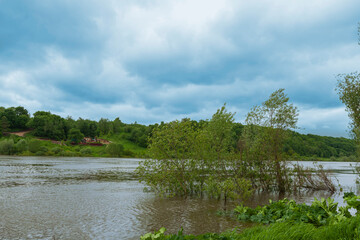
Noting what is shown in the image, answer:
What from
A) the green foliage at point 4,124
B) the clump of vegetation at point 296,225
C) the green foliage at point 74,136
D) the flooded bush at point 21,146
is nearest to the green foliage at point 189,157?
the clump of vegetation at point 296,225

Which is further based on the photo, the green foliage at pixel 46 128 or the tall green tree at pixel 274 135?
the green foliage at pixel 46 128

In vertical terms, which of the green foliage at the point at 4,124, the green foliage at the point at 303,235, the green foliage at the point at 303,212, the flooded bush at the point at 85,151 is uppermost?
the green foliage at the point at 4,124

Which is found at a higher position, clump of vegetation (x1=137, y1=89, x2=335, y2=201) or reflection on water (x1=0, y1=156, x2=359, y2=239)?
clump of vegetation (x1=137, y1=89, x2=335, y2=201)

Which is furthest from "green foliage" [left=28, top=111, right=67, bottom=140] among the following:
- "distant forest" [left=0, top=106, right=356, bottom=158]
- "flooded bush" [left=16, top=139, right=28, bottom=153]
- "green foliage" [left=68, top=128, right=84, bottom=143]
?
"flooded bush" [left=16, top=139, right=28, bottom=153]

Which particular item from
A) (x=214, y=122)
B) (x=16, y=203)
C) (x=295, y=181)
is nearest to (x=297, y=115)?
(x=295, y=181)

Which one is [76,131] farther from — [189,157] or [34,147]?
[189,157]

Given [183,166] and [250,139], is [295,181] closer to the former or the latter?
[250,139]

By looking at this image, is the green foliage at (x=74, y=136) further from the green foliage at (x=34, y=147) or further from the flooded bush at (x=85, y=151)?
the green foliage at (x=34, y=147)

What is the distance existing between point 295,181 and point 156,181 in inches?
492

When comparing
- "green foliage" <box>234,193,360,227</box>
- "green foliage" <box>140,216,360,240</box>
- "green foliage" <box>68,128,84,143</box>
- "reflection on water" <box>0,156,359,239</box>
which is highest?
"green foliage" <box>68,128,84,143</box>

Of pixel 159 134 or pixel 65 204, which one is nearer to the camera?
pixel 65 204

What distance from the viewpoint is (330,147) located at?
476 feet

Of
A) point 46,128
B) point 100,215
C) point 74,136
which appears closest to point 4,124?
point 46,128

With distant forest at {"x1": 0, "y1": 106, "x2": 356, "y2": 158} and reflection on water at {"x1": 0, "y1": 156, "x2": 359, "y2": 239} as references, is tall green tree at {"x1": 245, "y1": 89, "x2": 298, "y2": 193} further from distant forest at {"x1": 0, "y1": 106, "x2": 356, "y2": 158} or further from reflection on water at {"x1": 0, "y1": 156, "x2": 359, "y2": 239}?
distant forest at {"x1": 0, "y1": 106, "x2": 356, "y2": 158}
